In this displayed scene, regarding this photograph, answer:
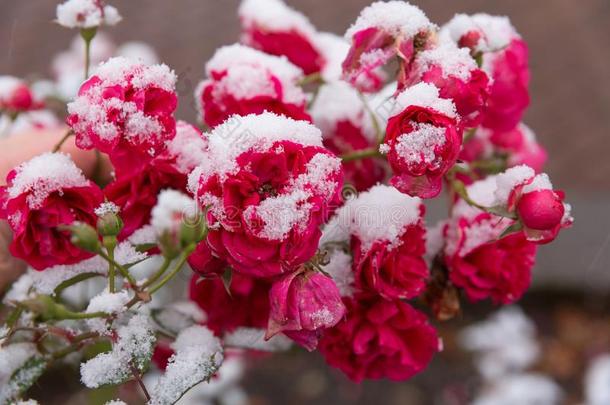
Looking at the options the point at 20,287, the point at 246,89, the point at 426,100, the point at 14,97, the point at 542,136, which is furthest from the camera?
the point at 542,136

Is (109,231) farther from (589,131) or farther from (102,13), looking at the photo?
(589,131)

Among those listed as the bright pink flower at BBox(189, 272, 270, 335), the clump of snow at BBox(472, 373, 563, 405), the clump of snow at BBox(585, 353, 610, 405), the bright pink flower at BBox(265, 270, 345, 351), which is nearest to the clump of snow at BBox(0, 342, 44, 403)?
the bright pink flower at BBox(189, 272, 270, 335)

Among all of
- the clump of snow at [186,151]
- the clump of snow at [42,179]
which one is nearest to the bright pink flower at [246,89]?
the clump of snow at [186,151]

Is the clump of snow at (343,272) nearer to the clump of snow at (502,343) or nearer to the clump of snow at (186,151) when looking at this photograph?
the clump of snow at (186,151)

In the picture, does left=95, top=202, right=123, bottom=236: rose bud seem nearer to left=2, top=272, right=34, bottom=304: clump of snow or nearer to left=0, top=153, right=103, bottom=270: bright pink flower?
left=0, top=153, right=103, bottom=270: bright pink flower

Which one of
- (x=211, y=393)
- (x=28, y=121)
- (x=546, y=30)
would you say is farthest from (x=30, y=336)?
→ (x=546, y=30)

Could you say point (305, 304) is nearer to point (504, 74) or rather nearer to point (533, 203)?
point (533, 203)

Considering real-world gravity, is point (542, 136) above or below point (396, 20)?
below

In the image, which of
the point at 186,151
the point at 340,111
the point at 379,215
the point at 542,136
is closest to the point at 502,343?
the point at 542,136
